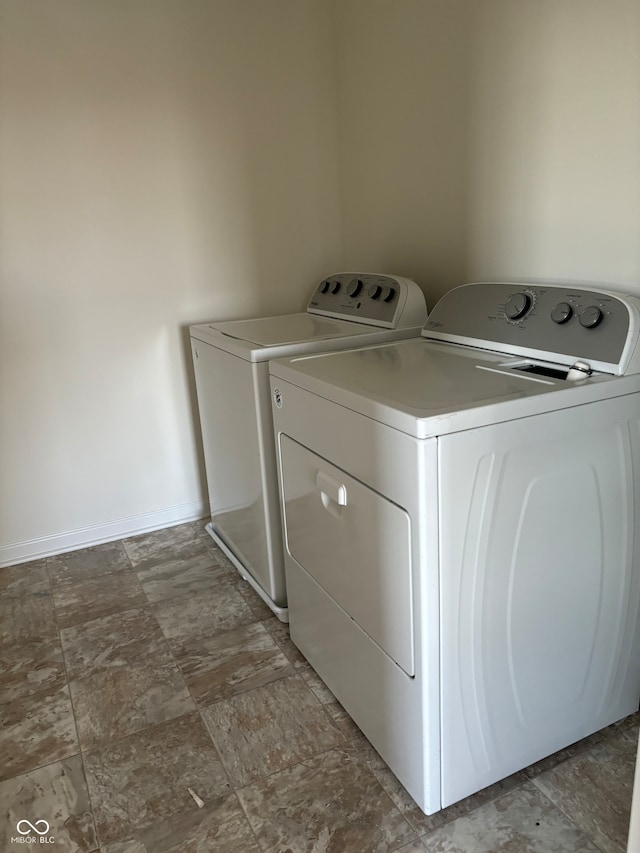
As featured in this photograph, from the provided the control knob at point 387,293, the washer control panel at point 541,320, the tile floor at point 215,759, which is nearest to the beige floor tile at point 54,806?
the tile floor at point 215,759

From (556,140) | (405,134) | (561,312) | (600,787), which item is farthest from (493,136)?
(600,787)

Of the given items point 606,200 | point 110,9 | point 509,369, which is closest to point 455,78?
point 606,200

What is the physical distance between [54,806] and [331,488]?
36.4 inches

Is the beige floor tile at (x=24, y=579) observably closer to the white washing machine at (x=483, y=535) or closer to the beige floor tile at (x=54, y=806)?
the beige floor tile at (x=54, y=806)

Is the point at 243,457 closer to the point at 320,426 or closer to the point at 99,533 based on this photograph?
the point at 320,426

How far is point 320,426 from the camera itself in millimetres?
1491

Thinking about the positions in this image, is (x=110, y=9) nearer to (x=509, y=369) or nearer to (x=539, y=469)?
(x=509, y=369)

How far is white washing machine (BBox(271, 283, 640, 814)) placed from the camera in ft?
3.96

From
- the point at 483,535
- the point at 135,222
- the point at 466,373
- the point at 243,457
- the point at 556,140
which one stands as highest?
the point at 556,140

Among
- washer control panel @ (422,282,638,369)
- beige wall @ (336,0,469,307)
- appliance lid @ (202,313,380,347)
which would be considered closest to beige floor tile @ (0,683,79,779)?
appliance lid @ (202,313,380,347)

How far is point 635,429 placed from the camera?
1.36 metres

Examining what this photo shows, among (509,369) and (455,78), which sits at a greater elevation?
(455,78)

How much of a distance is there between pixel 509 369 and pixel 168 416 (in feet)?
5.27

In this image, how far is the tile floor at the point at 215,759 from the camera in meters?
1.35
